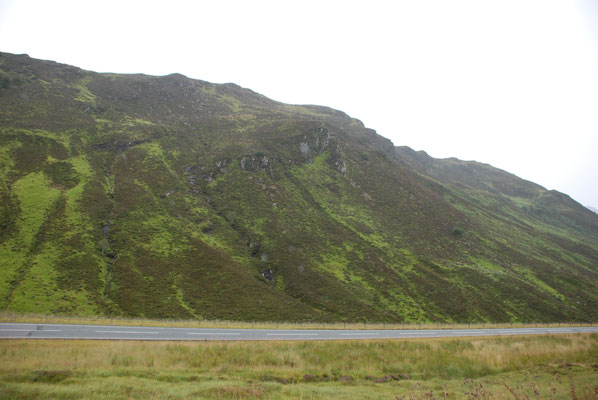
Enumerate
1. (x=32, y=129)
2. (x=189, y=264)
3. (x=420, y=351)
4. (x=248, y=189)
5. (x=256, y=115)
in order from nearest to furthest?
(x=420, y=351)
(x=189, y=264)
(x=32, y=129)
(x=248, y=189)
(x=256, y=115)

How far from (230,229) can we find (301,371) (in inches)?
3203

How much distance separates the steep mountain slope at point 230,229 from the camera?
207 ft

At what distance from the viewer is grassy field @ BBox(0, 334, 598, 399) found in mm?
10469

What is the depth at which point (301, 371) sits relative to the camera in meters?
14.6

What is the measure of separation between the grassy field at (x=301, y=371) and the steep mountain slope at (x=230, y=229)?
150ft

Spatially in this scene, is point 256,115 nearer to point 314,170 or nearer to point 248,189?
point 314,170

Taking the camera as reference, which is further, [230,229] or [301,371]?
[230,229]

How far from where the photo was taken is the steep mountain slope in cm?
6300

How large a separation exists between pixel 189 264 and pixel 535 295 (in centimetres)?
9998

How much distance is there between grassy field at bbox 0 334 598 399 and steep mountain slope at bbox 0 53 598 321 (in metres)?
45.7

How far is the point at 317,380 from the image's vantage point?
1385 cm

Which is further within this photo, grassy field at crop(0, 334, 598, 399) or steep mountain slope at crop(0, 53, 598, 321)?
steep mountain slope at crop(0, 53, 598, 321)

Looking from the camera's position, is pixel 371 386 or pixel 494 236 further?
pixel 494 236

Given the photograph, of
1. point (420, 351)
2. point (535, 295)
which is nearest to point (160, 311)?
point (420, 351)
